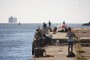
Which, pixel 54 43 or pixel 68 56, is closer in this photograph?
pixel 68 56

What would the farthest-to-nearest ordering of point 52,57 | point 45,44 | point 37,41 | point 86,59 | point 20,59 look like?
point 20,59 < point 45,44 < point 37,41 < point 52,57 < point 86,59

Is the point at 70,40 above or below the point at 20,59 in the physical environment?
above

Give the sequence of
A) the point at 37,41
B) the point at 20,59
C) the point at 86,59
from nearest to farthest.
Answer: the point at 86,59 < the point at 37,41 < the point at 20,59

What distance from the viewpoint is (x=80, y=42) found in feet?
123

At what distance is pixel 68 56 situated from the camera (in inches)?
1009

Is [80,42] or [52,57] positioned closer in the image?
[52,57]

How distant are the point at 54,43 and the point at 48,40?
660 millimetres

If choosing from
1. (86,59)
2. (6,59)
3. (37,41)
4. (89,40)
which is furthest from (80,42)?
(86,59)

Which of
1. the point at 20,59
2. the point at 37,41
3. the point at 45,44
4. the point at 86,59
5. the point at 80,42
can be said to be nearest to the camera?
the point at 86,59

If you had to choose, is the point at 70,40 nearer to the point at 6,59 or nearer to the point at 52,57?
the point at 52,57

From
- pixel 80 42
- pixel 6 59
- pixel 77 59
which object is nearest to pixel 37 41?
pixel 80 42

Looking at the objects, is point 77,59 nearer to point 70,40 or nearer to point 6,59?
point 70,40

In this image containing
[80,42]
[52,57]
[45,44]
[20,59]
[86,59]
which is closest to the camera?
[86,59]

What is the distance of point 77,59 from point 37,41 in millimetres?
8948
